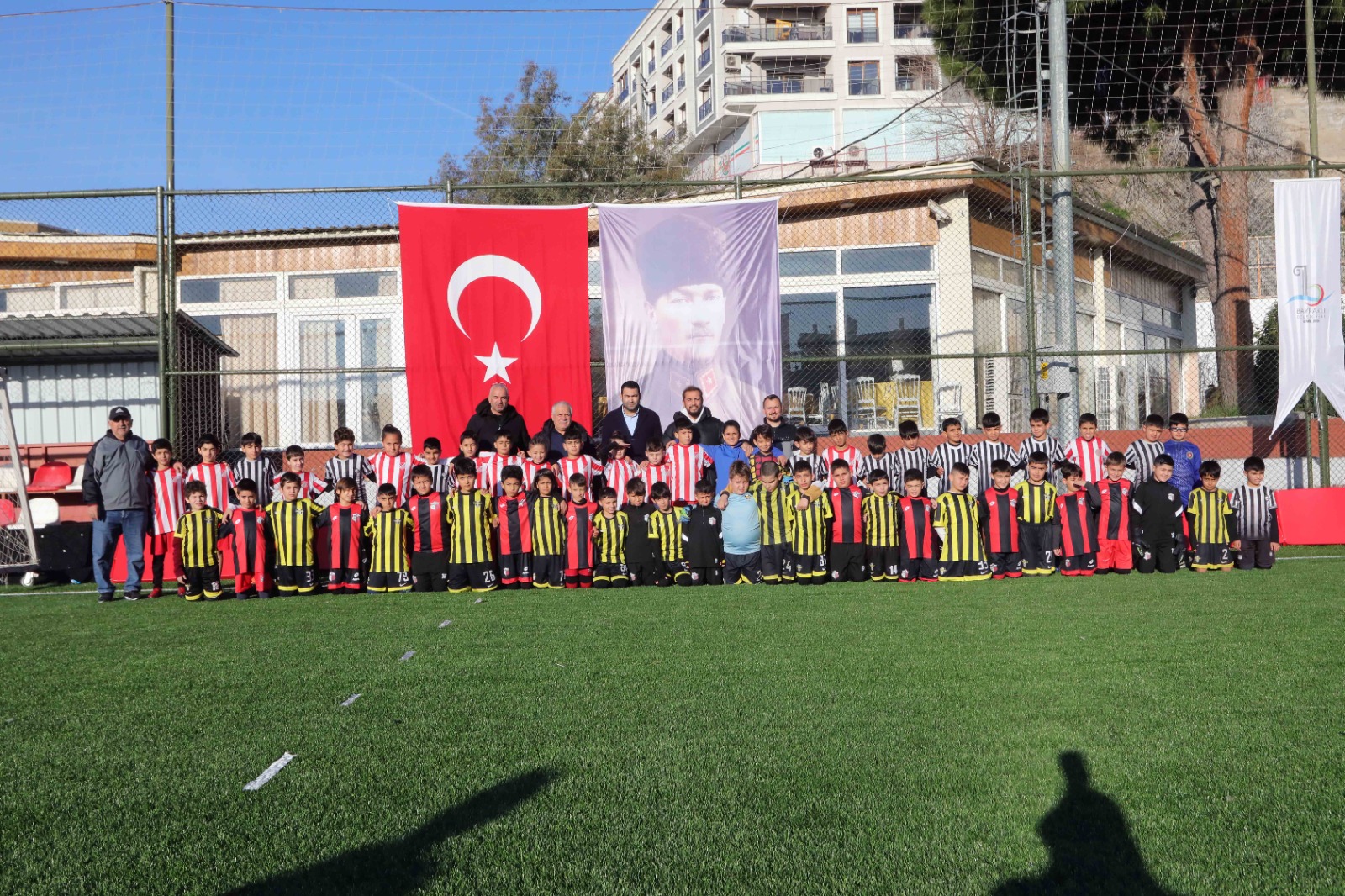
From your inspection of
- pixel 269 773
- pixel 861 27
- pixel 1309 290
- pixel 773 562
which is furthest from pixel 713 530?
pixel 861 27

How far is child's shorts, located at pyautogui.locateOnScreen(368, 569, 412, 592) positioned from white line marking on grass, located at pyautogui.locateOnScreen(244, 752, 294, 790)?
5.77 meters

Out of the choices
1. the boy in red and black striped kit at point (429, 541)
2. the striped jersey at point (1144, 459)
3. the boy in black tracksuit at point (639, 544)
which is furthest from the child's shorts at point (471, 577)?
the striped jersey at point (1144, 459)

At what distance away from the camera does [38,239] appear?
15.8m

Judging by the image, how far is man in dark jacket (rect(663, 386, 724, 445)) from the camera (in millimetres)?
10352

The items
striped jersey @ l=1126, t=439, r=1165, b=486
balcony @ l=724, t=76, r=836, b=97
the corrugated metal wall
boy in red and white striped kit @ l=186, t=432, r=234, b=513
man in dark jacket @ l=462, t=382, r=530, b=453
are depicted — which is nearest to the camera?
boy in red and white striped kit @ l=186, t=432, r=234, b=513

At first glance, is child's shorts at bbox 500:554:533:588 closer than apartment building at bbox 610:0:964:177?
Yes

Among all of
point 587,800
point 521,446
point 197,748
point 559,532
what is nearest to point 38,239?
Result: point 521,446

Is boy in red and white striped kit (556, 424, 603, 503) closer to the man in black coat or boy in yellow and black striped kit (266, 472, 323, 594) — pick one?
the man in black coat

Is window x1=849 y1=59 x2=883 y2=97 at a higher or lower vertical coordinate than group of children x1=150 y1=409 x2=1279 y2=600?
higher

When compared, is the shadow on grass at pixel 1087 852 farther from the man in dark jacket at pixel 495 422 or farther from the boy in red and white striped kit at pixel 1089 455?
the man in dark jacket at pixel 495 422

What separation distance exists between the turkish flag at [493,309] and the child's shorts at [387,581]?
1643mm

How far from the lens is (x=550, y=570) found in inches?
379

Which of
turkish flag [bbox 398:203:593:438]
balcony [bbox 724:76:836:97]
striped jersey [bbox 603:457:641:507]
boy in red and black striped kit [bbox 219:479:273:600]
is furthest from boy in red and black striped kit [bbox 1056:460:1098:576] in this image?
balcony [bbox 724:76:836:97]

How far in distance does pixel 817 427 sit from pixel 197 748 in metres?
10.1
